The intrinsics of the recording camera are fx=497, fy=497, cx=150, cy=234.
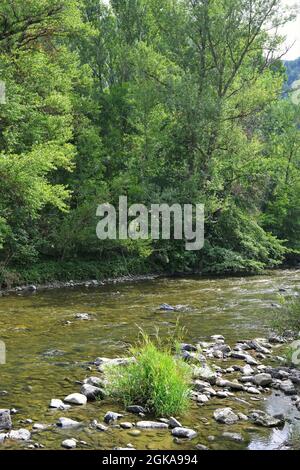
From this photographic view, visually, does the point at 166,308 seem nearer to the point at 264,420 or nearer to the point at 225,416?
the point at 225,416

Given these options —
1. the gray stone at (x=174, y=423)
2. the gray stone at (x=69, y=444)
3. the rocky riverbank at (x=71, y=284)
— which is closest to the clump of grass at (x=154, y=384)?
the gray stone at (x=174, y=423)

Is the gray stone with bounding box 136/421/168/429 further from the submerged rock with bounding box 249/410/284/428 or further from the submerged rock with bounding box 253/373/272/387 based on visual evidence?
the submerged rock with bounding box 253/373/272/387

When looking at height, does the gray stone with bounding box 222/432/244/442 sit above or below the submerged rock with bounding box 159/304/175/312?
above

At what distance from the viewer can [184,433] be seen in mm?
5805

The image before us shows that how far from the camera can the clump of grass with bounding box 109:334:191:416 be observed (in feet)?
21.1

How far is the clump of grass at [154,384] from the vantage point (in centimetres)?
643

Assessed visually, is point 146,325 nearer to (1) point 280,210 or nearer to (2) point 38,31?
(2) point 38,31

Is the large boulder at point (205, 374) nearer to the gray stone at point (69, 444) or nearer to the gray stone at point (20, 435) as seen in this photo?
the gray stone at point (69, 444)

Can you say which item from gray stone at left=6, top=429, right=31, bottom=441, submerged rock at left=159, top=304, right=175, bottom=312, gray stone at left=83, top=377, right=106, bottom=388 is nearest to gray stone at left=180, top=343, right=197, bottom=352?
gray stone at left=83, top=377, right=106, bottom=388

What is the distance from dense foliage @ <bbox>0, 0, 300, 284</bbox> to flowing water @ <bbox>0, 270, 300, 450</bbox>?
10.1ft

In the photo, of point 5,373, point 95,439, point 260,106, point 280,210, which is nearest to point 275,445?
point 95,439

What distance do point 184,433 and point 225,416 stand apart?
30.5 inches

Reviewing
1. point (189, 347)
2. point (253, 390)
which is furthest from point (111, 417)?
point (189, 347)
